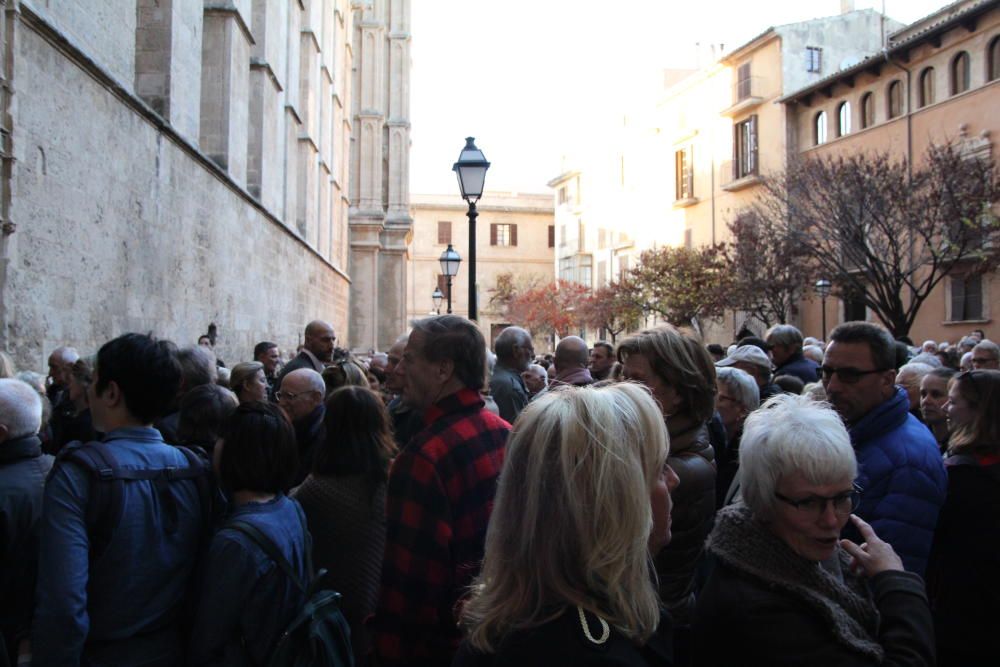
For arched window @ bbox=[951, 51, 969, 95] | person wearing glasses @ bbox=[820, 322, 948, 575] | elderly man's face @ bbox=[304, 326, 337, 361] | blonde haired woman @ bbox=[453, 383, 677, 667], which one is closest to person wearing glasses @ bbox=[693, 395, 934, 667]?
blonde haired woman @ bbox=[453, 383, 677, 667]

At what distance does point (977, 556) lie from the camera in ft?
10.3

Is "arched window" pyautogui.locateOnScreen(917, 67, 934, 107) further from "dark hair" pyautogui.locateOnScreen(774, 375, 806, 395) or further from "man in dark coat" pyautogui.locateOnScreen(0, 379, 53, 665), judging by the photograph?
"man in dark coat" pyautogui.locateOnScreen(0, 379, 53, 665)

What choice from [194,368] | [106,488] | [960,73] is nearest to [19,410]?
[106,488]

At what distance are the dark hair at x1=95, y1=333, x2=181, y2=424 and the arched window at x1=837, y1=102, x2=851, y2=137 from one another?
3333 centimetres

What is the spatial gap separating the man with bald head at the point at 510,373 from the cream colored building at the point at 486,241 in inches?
2520

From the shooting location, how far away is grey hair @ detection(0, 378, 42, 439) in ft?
10.6

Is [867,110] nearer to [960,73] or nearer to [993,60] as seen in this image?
[960,73]

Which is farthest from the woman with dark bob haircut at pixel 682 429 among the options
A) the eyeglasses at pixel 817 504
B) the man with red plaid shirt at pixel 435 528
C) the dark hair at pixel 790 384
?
the dark hair at pixel 790 384

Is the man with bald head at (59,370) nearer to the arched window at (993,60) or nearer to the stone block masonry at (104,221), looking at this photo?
the stone block masonry at (104,221)

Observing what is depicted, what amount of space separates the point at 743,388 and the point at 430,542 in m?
2.51

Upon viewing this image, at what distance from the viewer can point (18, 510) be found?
123 inches

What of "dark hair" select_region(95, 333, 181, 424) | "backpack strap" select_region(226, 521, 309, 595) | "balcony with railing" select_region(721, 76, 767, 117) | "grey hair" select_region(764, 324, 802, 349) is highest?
"balcony with railing" select_region(721, 76, 767, 117)

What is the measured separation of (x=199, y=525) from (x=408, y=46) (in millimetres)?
35775

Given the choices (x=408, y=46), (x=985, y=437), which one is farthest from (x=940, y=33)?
(x=985, y=437)
